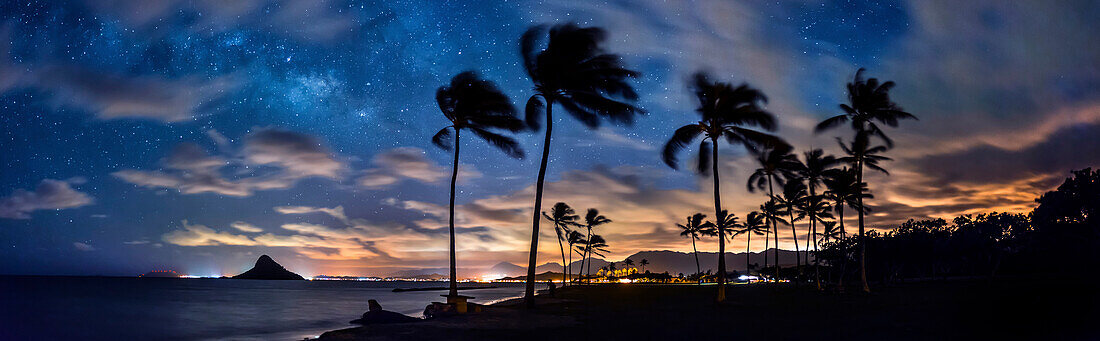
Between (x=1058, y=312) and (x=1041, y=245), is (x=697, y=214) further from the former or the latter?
(x=1058, y=312)

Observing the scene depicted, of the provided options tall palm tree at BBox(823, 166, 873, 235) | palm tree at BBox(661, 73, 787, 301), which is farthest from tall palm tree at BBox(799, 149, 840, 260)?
palm tree at BBox(661, 73, 787, 301)

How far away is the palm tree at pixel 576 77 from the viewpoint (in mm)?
23297

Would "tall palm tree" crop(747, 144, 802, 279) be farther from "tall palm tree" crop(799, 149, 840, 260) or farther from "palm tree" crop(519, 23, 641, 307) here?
"palm tree" crop(519, 23, 641, 307)

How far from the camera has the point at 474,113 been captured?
25141 millimetres

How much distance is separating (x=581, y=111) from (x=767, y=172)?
29601 mm

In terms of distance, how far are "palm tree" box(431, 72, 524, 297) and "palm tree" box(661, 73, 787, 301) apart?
8.75 meters

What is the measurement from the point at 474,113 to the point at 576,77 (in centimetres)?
509

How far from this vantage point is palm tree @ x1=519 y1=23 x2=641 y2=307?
23.3 metres

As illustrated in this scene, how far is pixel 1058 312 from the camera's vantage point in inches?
715

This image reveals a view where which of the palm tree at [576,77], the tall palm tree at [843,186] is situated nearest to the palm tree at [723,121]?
the palm tree at [576,77]

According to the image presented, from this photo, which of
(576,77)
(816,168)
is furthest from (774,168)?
(576,77)

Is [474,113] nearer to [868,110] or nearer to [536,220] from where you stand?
[536,220]

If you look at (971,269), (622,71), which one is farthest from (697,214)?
(622,71)

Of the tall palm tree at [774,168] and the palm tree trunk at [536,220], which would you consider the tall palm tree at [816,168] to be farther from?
the palm tree trunk at [536,220]
